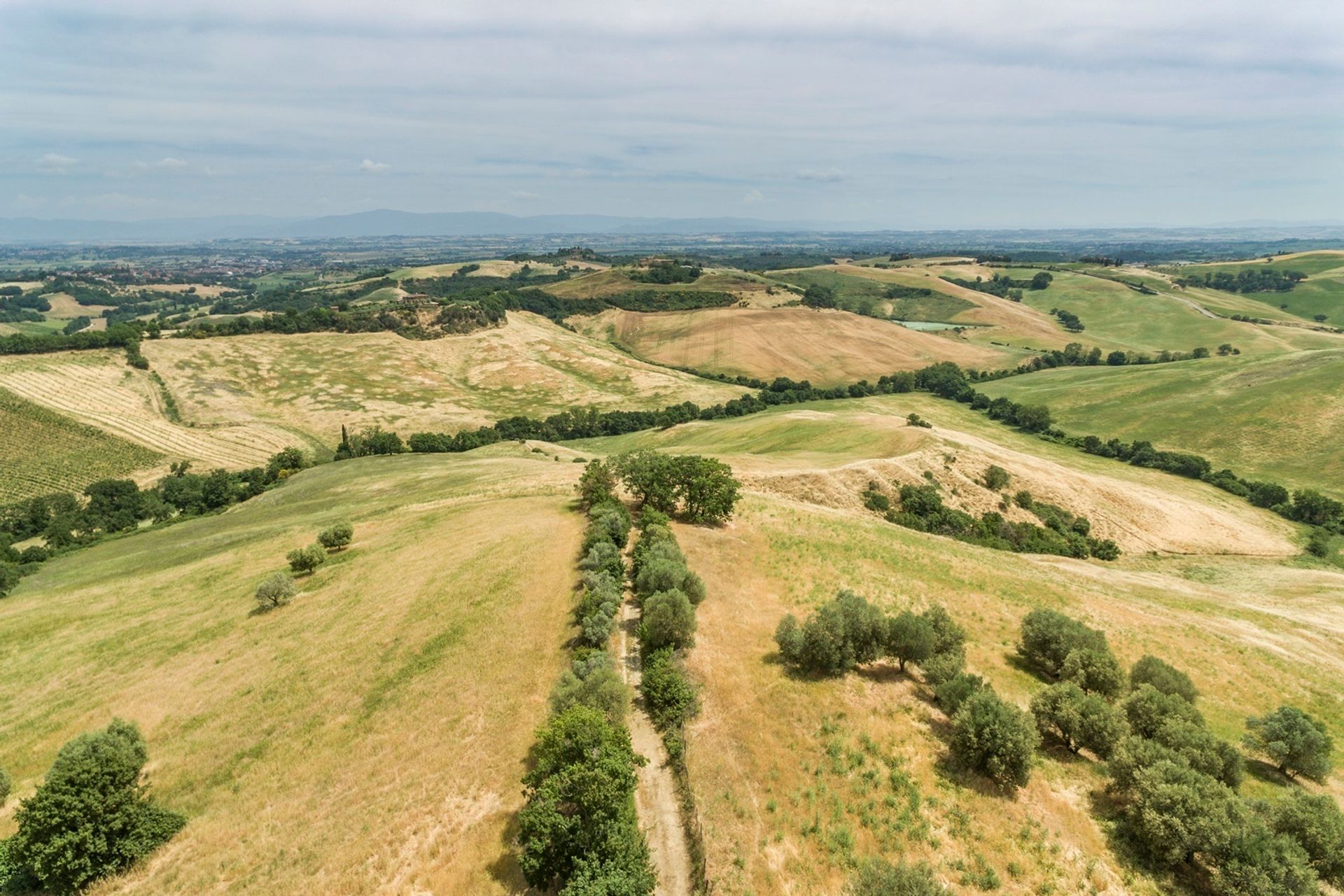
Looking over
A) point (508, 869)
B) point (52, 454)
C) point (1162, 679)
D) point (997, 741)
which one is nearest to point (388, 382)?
point (52, 454)

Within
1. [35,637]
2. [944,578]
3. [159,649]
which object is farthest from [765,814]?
[35,637]

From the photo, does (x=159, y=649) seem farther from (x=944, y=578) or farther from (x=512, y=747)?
(x=944, y=578)

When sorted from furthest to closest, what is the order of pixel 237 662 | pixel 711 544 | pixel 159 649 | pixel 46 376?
pixel 46 376
pixel 711 544
pixel 159 649
pixel 237 662

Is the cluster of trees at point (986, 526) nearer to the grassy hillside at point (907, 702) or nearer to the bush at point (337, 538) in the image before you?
the grassy hillside at point (907, 702)

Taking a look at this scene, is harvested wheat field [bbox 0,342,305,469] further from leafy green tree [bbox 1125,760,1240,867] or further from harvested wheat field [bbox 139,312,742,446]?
Result: leafy green tree [bbox 1125,760,1240,867]

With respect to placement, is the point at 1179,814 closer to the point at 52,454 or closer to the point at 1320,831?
the point at 1320,831
